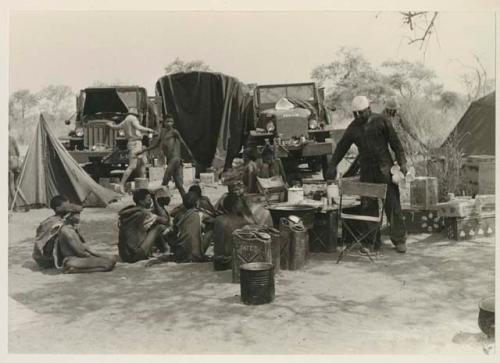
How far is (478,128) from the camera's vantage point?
7652 millimetres

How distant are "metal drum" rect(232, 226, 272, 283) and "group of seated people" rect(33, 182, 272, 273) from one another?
1.37 ft

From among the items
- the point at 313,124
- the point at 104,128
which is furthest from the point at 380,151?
the point at 104,128

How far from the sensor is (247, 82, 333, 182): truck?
10.9 meters

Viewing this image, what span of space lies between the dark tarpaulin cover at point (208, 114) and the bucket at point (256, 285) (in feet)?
18.8

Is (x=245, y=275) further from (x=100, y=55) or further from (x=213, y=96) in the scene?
(x=213, y=96)

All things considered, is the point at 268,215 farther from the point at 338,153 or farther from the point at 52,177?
the point at 52,177

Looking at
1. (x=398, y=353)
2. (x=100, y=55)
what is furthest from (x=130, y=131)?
(x=398, y=353)

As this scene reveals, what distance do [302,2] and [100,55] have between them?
2.39 meters

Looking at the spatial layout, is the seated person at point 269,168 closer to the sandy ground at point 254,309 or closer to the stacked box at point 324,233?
the stacked box at point 324,233

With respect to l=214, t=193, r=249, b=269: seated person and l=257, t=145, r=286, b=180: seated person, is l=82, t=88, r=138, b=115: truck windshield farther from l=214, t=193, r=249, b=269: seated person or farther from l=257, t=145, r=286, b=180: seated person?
l=214, t=193, r=249, b=269: seated person

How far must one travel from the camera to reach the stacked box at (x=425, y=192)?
25.9ft

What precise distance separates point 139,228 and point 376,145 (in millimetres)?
2822

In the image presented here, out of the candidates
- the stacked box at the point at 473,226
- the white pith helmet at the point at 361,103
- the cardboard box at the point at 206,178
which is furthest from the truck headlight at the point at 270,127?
the stacked box at the point at 473,226

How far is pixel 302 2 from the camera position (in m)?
6.27
